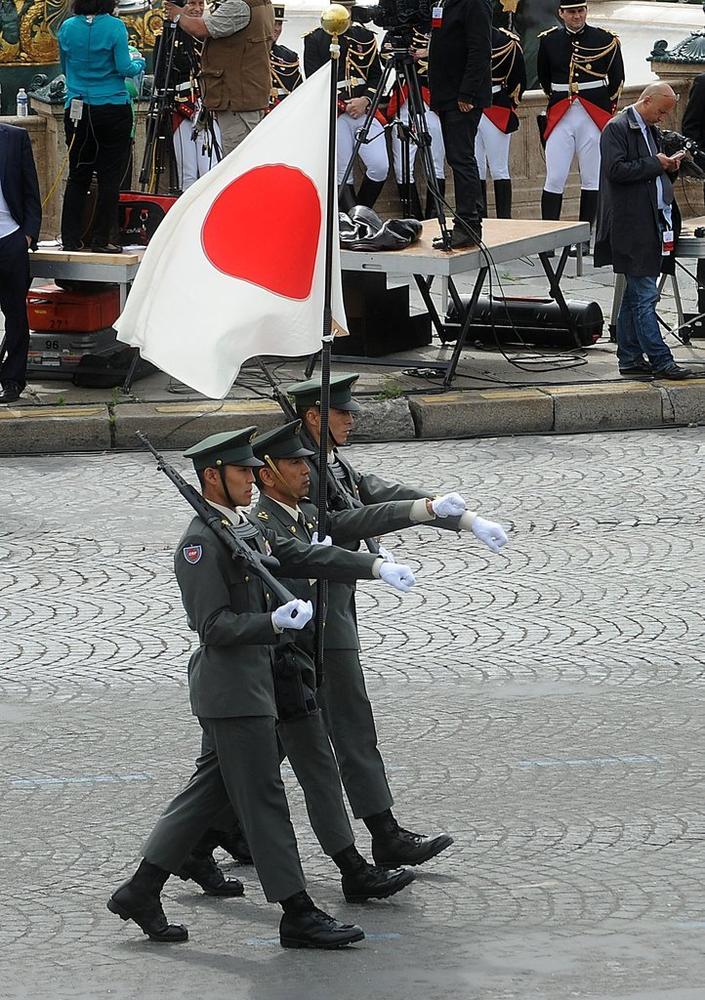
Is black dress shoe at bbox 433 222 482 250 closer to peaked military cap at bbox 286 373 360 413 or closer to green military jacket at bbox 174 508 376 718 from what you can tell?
peaked military cap at bbox 286 373 360 413

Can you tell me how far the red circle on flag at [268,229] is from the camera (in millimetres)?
6320

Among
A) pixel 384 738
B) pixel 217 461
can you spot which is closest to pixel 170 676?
pixel 384 738

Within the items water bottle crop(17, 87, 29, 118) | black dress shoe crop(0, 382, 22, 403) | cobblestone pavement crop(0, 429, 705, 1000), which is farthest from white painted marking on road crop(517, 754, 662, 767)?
water bottle crop(17, 87, 29, 118)

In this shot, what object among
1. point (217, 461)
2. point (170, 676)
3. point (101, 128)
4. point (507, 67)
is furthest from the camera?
point (507, 67)

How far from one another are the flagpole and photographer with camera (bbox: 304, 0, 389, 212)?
9683 mm

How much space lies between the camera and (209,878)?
242 inches

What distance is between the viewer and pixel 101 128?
12.6 meters

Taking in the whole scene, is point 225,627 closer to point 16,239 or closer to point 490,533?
point 490,533

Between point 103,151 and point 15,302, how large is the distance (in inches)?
49.2

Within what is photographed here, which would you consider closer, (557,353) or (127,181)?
(557,353)

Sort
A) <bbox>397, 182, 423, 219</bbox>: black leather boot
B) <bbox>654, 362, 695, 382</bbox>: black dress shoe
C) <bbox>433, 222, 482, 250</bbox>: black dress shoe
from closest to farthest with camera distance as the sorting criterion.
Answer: <bbox>433, 222, 482, 250</bbox>: black dress shoe
<bbox>654, 362, 695, 382</bbox>: black dress shoe
<bbox>397, 182, 423, 219</bbox>: black leather boot

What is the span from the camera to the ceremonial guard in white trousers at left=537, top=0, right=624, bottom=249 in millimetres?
16391

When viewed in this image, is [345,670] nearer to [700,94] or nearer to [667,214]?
[667,214]

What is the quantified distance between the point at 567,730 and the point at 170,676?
174cm
